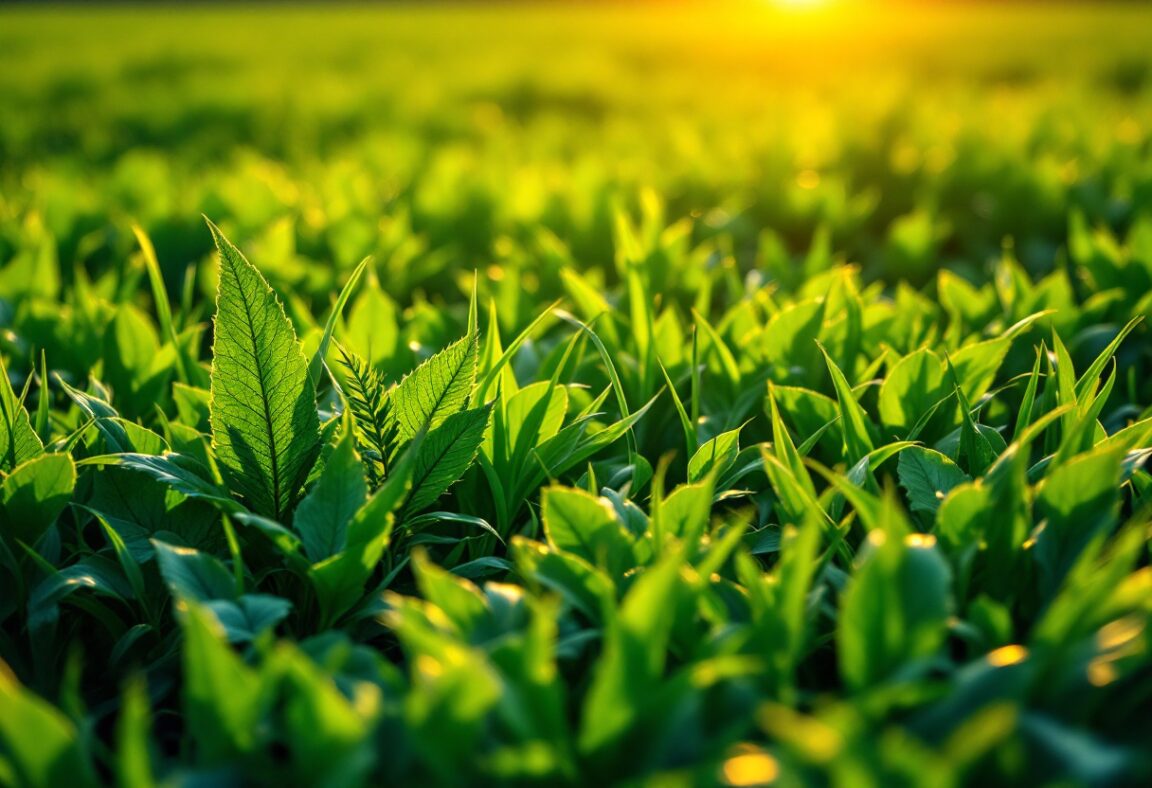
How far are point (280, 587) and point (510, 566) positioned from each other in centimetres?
32

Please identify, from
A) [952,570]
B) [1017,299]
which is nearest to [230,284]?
[952,570]

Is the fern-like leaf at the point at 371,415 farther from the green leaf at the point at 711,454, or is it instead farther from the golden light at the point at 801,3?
the golden light at the point at 801,3

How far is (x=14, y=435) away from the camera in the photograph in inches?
53.6

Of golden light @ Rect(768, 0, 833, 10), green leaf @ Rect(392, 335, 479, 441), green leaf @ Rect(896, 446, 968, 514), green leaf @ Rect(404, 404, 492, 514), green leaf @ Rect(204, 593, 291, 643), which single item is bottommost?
green leaf @ Rect(204, 593, 291, 643)

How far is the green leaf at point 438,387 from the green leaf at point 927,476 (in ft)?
1.96

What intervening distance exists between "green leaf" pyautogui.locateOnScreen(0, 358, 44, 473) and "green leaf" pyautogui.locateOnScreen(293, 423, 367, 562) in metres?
0.45

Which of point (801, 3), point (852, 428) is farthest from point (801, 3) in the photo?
point (852, 428)

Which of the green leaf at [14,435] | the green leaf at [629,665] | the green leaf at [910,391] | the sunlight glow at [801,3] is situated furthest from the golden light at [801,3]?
the green leaf at [629,665]

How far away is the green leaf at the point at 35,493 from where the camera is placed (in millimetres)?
1254

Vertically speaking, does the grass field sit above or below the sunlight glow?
below

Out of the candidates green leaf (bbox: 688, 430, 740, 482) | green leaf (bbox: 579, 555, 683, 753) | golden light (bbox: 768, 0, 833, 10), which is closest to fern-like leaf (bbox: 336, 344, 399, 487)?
green leaf (bbox: 688, 430, 740, 482)

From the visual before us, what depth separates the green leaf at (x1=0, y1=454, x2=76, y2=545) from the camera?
125cm

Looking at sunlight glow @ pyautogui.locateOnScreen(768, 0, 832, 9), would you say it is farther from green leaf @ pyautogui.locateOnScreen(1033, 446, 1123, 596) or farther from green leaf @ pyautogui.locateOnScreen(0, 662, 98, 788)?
green leaf @ pyautogui.locateOnScreen(0, 662, 98, 788)

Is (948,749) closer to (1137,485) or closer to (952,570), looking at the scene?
(952,570)
